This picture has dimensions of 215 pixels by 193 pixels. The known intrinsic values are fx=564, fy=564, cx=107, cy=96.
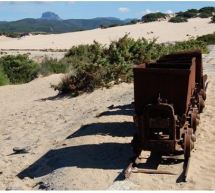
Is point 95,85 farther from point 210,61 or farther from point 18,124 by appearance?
point 210,61

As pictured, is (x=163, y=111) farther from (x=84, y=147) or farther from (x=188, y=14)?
(x=188, y=14)

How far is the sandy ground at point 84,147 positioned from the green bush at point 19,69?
8.61 metres

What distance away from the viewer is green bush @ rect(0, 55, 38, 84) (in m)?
26.9

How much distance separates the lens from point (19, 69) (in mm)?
27828

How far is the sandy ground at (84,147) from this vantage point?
29.0 feet

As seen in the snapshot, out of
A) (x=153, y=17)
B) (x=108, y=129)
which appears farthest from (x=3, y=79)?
(x=153, y=17)

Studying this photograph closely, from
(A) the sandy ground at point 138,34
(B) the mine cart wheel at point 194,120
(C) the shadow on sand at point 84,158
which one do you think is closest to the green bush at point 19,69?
(C) the shadow on sand at point 84,158

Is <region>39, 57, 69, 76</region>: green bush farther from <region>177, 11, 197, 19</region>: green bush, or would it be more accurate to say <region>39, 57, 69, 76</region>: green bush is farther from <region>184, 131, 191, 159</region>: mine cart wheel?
<region>177, 11, 197, 19</region>: green bush

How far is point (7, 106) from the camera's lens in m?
19.7

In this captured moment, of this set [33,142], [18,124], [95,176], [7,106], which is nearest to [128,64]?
[7,106]

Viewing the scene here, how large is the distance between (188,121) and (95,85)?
8565mm

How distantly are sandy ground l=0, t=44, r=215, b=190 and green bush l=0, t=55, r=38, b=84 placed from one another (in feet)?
28.2

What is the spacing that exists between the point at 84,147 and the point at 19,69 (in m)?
17.6

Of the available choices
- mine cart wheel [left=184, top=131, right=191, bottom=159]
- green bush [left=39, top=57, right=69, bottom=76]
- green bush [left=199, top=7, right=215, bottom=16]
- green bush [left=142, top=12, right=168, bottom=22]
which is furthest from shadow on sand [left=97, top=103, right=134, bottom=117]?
green bush [left=142, top=12, right=168, bottom=22]
